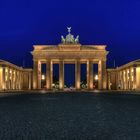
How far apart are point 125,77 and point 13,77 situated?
34371mm

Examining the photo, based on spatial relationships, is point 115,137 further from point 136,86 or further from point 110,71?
point 110,71

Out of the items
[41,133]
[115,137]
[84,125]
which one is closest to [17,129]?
[41,133]

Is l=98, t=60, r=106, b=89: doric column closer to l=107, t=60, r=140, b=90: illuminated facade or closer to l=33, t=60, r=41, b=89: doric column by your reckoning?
l=107, t=60, r=140, b=90: illuminated facade

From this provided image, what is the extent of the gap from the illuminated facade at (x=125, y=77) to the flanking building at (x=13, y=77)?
2806 centimetres

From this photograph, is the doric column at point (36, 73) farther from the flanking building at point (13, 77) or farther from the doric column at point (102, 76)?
the doric column at point (102, 76)

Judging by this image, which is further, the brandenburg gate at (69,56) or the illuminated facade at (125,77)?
the brandenburg gate at (69,56)

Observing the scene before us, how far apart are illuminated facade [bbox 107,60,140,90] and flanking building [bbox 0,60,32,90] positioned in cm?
2806

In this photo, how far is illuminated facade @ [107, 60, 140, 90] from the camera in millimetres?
108125

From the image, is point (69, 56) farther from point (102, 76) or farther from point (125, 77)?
point (125, 77)

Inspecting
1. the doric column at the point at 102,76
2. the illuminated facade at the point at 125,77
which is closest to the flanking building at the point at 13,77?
the doric column at the point at 102,76

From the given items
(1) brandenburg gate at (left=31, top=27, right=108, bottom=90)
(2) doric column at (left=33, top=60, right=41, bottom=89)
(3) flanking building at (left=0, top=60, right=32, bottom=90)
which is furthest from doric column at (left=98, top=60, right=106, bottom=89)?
(3) flanking building at (left=0, top=60, right=32, bottom=90)

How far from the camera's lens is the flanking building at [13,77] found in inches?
4134

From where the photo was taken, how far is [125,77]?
12431cm

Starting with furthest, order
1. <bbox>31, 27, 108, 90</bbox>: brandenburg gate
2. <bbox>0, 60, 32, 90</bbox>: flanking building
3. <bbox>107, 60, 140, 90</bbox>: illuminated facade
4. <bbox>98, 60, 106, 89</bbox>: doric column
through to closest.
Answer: <bbox>98, 60, 106, 89</bbox>: doric column → <bbox>31, 27, 108, 90</bbox>: brandenburg gate → <bbox>107, 60, 140, 90</bbox>: illuminated facade → <bbox>0, 60, 32, 90</bbox>: flanking building
